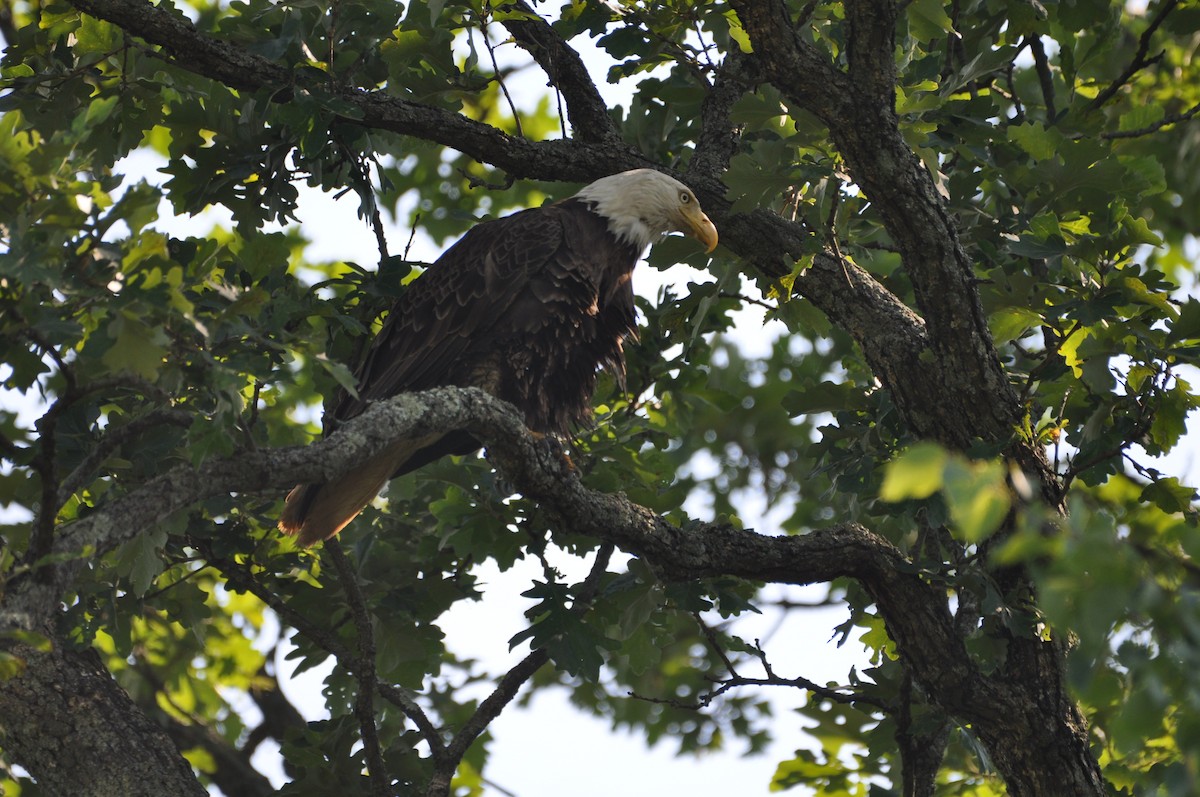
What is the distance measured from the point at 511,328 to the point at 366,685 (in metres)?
Answer: 1.48

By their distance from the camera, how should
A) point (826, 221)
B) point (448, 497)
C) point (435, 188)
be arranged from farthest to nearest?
1. point (435, 188)
2. point (448, 497)
3. point (826, 221)

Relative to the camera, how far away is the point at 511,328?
4660mm

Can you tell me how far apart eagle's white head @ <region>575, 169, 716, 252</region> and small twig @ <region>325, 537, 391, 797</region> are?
1.85m

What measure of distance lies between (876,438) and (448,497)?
1.48m

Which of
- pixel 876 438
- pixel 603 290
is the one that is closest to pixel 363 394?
pixel 603 290

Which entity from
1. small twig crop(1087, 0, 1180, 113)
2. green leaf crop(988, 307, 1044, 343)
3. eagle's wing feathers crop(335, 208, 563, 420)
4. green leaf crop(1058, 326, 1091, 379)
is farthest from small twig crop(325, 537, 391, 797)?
small twig crop(1087, 0, 1180, 113)

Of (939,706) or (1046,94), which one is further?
(1046,94)

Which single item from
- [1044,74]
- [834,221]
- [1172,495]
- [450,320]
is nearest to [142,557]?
[450,320]

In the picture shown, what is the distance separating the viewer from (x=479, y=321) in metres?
4.66

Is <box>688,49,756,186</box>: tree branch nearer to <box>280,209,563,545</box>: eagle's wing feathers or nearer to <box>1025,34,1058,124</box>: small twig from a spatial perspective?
<box>280,209,563,545</box>: eagle's wing feathers

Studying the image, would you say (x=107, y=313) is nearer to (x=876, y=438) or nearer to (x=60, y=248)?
(x=60, y=248)

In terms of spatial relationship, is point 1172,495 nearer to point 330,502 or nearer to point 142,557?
Result: point 330,502

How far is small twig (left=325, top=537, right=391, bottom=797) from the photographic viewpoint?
12.3 feet

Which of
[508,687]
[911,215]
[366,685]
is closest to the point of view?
[911,215]
